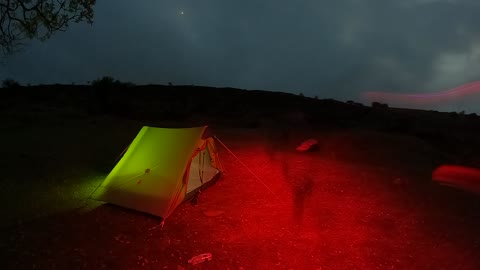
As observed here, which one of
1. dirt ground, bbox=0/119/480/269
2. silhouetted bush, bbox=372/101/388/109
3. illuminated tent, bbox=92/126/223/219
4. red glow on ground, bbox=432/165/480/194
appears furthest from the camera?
silhouetted bush, bbox=372/101/388/109

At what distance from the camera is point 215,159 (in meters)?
10.7

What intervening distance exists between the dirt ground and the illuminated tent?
292 mm

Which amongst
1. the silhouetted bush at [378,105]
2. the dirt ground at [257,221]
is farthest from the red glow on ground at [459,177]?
the silhouetted bush at [378,105]

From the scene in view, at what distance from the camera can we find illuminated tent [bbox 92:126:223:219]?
8.26 m

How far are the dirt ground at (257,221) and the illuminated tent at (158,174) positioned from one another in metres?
0.29

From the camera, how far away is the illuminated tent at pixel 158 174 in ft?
27.1

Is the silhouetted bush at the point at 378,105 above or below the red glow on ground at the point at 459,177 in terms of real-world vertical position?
above

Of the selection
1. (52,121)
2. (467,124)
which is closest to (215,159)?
(52,121)

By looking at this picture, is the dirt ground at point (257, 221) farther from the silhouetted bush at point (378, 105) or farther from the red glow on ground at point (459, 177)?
the silhouetted bush at point (378, 105)

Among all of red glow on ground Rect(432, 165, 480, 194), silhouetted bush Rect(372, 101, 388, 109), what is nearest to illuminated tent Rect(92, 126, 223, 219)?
Answer: red glow on ground Rect(432, 165, 480, 194)

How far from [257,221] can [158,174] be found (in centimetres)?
243

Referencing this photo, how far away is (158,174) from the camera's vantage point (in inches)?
340

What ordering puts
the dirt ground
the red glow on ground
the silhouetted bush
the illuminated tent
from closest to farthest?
1. the dirt ground
2. the illuminated tent
3. the red glow on ground
4. the silhouetted bush

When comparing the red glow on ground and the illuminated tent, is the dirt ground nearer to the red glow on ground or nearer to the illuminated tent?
the illuminated tent
